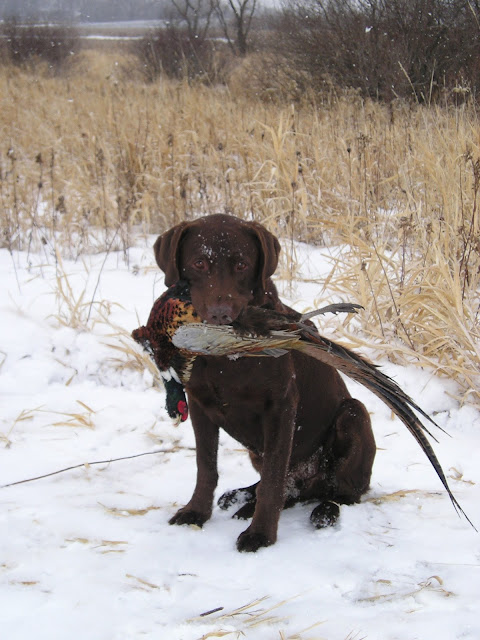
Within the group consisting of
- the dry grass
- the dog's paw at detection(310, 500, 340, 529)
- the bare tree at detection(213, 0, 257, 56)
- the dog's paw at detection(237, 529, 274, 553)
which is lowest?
the dog's paw at detection(310, 500, 340, 529)

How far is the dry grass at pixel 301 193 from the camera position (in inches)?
150

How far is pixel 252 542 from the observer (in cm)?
216

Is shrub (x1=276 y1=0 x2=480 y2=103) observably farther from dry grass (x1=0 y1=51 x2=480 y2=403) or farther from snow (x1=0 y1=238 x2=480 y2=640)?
snow (x1=0 y1=238 x2=480 y2=640)

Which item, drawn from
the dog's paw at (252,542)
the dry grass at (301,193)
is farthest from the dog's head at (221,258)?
the dry grass at (301,193)

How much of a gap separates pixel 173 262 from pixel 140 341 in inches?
11.3

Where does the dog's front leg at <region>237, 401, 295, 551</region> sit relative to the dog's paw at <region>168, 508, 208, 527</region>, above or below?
above

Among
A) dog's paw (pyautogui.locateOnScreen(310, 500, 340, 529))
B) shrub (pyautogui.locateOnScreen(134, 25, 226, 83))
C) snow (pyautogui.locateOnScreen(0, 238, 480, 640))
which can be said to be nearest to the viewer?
snow (pyautogui.locateOnScreen(0, 238, 480, 640))

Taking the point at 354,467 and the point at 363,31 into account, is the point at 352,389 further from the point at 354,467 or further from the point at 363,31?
the point at 363,31

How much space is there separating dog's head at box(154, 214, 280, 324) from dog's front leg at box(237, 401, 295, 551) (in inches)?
15.7

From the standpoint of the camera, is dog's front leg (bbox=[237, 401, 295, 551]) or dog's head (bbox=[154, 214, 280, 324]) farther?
dog's front leg (bbox=[237, 401, 295, 551])

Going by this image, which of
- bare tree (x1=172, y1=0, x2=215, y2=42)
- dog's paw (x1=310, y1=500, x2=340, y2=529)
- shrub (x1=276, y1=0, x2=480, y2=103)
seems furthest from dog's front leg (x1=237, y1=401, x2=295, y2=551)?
bare tree (x1=172, y1=0, x2=215, y2=42)

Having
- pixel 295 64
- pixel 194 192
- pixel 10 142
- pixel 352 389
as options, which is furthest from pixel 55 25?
pixel 352 389

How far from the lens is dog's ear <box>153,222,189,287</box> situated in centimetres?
217

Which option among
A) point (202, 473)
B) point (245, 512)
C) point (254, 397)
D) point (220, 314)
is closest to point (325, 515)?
point (245, 512)
